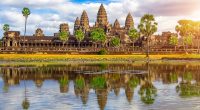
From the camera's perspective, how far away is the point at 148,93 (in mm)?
35031

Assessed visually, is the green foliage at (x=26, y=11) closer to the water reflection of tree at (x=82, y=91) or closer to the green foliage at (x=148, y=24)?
the green foliage at (x=148, y=24)

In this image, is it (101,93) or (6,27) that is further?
(6,27)

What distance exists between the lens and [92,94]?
34000mm

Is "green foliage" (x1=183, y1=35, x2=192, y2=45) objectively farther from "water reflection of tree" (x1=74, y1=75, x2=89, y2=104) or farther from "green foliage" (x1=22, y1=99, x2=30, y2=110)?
"green foliage" (x1=22, y1=99, x2=30, y2=110)

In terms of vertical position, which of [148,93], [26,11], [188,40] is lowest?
[148,93]

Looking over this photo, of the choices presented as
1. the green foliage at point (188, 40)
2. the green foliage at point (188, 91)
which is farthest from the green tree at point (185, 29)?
the green foliage at point (188, 91)

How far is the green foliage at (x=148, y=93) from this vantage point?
30.2 metres

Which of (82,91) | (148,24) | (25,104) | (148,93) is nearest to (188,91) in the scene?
(148,93)

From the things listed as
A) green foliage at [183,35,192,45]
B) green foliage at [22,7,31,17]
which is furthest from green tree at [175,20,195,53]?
green foliage at [22,7,31,17]

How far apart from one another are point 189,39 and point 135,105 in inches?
5040

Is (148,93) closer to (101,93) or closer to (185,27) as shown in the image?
(101,93)

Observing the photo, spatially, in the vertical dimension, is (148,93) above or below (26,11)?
below

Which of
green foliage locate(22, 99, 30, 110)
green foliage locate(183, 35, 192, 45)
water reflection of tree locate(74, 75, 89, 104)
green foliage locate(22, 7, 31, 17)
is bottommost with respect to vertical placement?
green foliage locate(22, 99, 30, 110)

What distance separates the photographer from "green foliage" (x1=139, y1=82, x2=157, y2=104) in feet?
99.1
